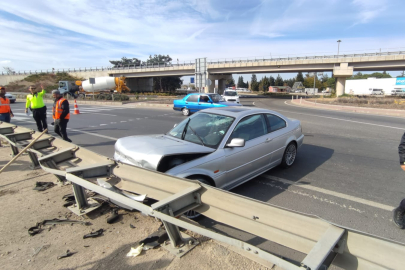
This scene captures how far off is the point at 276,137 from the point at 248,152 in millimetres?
1081

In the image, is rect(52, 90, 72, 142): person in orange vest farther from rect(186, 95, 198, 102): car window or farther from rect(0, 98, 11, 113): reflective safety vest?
rect(186, 95, 198, 102): car window

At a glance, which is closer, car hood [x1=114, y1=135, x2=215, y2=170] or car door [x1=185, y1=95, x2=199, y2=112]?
car hood [x1=114, y1=135, x2=215, y2=170]

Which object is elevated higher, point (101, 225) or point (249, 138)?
point (249, 138)

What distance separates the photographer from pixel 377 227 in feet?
11.2

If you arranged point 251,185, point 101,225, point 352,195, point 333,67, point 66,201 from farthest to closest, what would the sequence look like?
point 333,67 < point 251,185 < point 352,195 < point 66,201 < point 101,225

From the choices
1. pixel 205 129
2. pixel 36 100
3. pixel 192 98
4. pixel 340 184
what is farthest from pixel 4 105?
pixel 192 98

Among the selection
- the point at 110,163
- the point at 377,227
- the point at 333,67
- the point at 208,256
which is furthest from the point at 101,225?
the point at 333,67

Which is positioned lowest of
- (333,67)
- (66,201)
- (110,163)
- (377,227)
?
(377,227)

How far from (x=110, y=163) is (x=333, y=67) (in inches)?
1885

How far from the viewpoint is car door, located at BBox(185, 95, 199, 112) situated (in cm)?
1639

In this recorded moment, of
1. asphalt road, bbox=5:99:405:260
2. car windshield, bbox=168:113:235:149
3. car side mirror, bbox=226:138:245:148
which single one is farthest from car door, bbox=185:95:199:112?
car side mirror, bbox=226:138:245:148

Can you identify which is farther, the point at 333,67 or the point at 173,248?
the point at 333,67

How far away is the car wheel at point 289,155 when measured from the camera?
5.58 m

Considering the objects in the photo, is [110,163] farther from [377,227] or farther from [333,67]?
[333,67]
